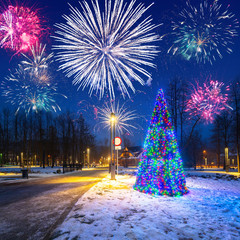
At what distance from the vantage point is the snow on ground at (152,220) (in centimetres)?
395

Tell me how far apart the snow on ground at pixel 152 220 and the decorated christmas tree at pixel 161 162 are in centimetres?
105

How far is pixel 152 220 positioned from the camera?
4.79m

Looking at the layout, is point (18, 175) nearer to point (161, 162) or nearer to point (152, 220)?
point (161, 162)

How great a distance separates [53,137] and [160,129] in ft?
140

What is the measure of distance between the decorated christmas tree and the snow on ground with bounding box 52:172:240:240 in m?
1.05

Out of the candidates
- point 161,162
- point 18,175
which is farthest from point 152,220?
point 18,175

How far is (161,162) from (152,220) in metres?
3.76

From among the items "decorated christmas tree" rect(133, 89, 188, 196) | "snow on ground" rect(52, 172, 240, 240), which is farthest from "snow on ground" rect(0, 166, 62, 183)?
"snow on ground" rect(52, 172, 240, 240)

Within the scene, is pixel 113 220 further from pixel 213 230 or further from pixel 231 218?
pixel 231 218

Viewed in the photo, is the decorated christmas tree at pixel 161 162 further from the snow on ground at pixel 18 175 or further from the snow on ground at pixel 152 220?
the snow on ground at pixel 18 175

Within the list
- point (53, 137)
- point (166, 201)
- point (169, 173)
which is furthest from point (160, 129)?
point (53, 137)

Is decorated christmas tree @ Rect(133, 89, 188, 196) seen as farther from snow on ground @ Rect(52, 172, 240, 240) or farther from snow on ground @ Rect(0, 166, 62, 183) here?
snow on ground @ Rect(0, 166, 62, 183)

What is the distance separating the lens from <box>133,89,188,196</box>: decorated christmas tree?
8.07 metres

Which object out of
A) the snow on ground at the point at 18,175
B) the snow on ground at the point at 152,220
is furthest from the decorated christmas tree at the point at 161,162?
the snow on ground at the point at 18,175
